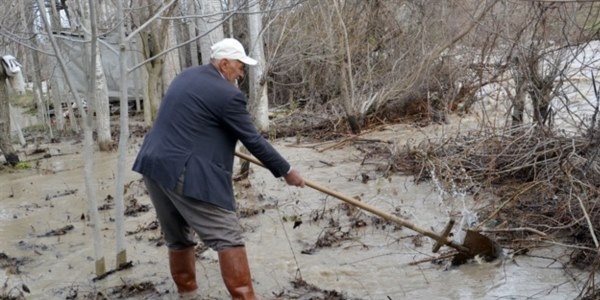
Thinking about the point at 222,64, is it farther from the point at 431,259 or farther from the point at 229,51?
the point at 431,259

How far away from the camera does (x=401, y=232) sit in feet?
20.4

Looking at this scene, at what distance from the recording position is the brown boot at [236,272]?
4227 millimetres

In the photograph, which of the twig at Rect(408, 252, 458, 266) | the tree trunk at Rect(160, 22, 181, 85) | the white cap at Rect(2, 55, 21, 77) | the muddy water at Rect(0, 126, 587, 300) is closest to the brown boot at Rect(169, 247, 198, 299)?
the muddy water at Rect(0, 126, 587, 300)

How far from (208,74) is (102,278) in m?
2.07

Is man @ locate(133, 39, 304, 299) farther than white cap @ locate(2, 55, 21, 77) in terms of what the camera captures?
No

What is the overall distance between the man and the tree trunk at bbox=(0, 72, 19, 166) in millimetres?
7109

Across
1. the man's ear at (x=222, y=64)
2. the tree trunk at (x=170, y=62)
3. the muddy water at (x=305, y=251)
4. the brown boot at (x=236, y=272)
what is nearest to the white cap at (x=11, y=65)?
the muddy water at (x=305, y=251)

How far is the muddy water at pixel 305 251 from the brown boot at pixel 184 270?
116 mm

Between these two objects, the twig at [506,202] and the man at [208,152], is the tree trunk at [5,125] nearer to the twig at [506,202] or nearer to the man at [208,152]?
the man at [208,152]

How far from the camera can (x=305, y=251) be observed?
5.86 meters

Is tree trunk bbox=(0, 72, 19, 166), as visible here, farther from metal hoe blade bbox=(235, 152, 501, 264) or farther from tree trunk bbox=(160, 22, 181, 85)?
metal hoe blade bbox=(235, 152, 501, 264)

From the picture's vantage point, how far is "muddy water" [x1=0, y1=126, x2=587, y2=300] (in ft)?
16.1

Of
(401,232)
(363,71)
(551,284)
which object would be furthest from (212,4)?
(551,284)

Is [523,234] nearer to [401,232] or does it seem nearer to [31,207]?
[401,232]
